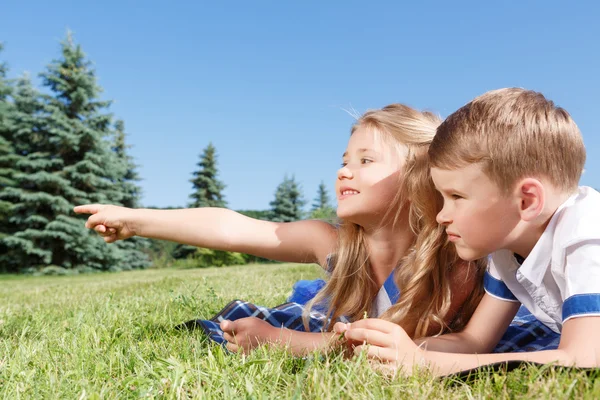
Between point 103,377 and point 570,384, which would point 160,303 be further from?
point 570,384

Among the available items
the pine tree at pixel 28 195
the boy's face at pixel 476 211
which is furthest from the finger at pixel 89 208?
the pine tree at pixel 28 195

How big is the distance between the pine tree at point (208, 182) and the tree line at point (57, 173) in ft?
13.5

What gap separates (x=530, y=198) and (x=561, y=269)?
249 mm

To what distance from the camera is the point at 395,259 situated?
251 cm

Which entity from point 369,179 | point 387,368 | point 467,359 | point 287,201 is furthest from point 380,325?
point 287,201

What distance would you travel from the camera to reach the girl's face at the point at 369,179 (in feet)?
7.53

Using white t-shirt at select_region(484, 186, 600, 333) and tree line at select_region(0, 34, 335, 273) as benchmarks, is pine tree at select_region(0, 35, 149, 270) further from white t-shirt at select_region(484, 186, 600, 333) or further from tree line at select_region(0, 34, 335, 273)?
white t-shirt at select_region(484, 186, 600, 333)

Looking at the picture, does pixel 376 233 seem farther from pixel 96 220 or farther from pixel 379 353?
pixel 96 220

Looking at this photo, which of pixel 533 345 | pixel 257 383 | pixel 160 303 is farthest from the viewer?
pixel 160 303

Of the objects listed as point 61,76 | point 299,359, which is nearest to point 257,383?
point 299,359

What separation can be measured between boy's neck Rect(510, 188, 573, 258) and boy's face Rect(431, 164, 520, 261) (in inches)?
2.1

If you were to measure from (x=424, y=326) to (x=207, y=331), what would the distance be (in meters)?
0.97

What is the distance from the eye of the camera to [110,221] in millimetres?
2281

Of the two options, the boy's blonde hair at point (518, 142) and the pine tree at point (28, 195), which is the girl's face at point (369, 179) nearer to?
the boy's blonde hair at point (518, 142)
